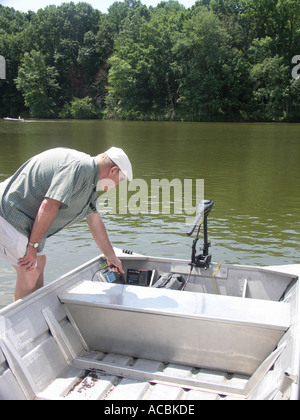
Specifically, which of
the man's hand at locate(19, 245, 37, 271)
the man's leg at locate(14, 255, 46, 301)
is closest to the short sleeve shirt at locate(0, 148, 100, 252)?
the man's hand at locate(19, 245, 37, 271)

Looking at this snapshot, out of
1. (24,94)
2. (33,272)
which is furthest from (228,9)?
(33,272)

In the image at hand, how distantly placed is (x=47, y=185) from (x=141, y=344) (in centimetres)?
132

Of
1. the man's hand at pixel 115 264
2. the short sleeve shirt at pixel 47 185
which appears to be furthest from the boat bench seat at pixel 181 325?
the short sleeve shirt at pixel 47 185

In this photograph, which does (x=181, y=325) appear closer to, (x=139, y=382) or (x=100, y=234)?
(x=139, y=382)

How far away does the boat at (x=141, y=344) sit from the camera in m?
2.68

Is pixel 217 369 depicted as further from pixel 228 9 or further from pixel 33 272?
pixel 228 9

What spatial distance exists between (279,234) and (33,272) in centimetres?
568

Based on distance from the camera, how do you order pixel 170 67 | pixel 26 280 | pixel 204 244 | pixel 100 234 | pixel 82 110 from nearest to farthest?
pixel 26 280 → pixel 100 234 → pixel 204 244 → pixel 170 67 → pixel 82 110

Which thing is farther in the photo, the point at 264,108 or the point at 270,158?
the point at 264,108

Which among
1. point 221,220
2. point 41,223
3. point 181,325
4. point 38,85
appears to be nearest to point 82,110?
point 38,85

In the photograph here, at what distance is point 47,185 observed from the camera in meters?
2.81

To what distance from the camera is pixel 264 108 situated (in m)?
45.8

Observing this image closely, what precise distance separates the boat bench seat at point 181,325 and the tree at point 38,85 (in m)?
60.1

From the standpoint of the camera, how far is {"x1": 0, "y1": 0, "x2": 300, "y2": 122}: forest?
155 ft
